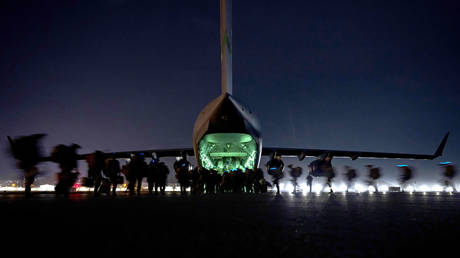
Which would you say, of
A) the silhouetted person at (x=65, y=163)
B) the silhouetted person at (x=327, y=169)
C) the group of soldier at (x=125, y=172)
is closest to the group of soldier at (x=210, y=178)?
the group of soldier at (x=125, y=172)

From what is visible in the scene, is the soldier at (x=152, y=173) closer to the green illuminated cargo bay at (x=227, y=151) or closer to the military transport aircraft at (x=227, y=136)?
the military transport aircraft at (x=227, y=136)

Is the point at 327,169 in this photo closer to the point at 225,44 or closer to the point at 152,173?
the point at 152,173

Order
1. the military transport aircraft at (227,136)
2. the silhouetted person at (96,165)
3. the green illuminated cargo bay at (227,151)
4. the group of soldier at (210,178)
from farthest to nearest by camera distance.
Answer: the green illuminated cargo bay at (227,151), the military transport aircraft at (227,136), the group of soldier at (210,178), the silhouetted person at (96,165)

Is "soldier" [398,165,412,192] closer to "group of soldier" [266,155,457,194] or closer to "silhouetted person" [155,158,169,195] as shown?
"group of soldier" [266,155,457,194]

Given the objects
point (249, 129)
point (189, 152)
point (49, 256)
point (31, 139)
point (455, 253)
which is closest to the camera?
point (49, 256)

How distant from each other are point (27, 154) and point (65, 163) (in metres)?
0.97

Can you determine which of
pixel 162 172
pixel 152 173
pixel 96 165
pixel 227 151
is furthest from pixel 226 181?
pixel 227 151

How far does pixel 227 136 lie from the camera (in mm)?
20375

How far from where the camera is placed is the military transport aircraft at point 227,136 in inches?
662

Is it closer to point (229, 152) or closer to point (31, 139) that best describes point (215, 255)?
point (31, 139)

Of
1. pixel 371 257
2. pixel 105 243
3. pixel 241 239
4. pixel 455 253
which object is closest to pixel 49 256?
pixel 105 243

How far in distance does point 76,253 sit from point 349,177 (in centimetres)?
1682

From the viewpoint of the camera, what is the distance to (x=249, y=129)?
17812 mm

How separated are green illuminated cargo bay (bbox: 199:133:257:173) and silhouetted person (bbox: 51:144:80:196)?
409 inches
